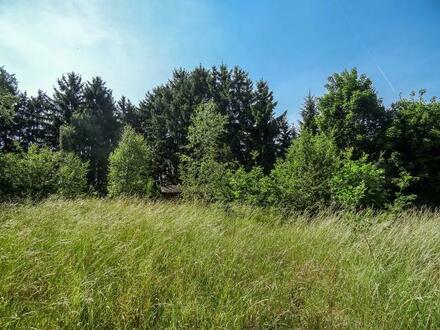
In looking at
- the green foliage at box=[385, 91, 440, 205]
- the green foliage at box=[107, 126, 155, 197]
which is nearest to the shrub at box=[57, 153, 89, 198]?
the green foliage at box=[107, 126, 155, 197]

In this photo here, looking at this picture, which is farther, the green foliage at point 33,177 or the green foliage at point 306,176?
the green foliage at point 33,177

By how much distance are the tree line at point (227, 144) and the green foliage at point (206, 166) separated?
→ 1.9 inches

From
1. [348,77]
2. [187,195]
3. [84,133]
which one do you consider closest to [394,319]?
[187,195]

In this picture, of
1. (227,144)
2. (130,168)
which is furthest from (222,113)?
(130,168)

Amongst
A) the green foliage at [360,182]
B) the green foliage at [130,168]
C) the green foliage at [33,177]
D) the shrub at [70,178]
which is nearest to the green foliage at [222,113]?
the green foliage at [130,168]

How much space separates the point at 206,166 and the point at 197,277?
376 inches

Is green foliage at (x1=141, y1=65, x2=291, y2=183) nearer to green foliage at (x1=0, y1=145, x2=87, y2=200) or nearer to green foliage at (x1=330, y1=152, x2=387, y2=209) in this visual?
green foliage at (x1=0, y1=145, x2=87, y2=200)

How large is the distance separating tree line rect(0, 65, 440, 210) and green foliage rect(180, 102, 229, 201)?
48 millimetres

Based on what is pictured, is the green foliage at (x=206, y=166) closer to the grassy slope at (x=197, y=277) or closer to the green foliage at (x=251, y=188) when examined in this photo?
the green foliage at (x=251, y=188)

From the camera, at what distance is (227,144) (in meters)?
33.4

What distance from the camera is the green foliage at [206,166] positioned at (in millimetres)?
12094

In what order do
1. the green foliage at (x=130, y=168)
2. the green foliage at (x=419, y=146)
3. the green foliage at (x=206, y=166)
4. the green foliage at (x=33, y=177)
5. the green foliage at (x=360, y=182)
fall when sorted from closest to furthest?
the green foliage at (x=360, y=182) < the green foliage at (x=206, y=166) < the green foliage at (x=33, y=177) < the green foliage at (x=130, y=168) < the green foliage at (x=419, y=146)

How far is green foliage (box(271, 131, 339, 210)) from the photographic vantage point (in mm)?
10516

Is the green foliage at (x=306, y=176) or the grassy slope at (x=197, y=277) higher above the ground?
the green foliage at (x=306, y=176)
